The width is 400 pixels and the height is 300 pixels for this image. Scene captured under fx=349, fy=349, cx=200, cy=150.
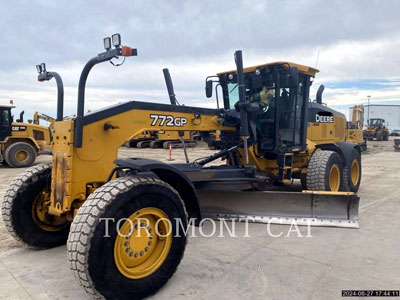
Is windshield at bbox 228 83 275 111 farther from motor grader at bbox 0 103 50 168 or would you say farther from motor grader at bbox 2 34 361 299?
motor grader at bbox 0 103 50 168

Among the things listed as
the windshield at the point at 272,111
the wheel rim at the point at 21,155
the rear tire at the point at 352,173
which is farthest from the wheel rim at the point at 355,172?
the wheel rim at the point at 21,155

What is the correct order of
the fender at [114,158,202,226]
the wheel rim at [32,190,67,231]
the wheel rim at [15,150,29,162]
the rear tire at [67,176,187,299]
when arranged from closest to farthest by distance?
1. the rear tire at [67,176,187,299]
2. the fender at [114,158,202,226]
3. the wheel rim at [32,190,67,231]
4. the wheel rim at [15,150,29,162]

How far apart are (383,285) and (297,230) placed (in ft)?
5.56

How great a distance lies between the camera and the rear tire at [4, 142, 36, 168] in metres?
12.5

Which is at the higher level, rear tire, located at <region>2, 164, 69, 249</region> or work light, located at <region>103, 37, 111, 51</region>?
work light, located at <region>103, 37, 111, 51</region>

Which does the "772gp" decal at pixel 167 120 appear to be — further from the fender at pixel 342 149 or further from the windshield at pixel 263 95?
the fender at pixel 342 149

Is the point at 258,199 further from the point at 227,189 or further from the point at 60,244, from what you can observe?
the point at 60,244

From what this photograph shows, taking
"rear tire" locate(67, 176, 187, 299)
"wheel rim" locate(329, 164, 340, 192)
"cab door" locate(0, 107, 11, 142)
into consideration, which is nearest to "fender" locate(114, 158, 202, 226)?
"rear tire" locate(67, 176, 187, 299)

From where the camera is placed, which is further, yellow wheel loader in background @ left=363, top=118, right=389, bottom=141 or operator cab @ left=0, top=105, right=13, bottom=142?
yellow wheel loader in background @ left=363, top=118, right=389, bottom=141

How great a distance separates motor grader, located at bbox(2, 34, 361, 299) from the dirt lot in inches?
10.4

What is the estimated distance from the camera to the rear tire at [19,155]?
41.0ft

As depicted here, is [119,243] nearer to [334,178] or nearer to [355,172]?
[334,178]

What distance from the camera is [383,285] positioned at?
324cm

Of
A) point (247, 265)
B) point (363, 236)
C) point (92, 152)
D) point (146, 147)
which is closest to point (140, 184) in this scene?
point (92, 152)
